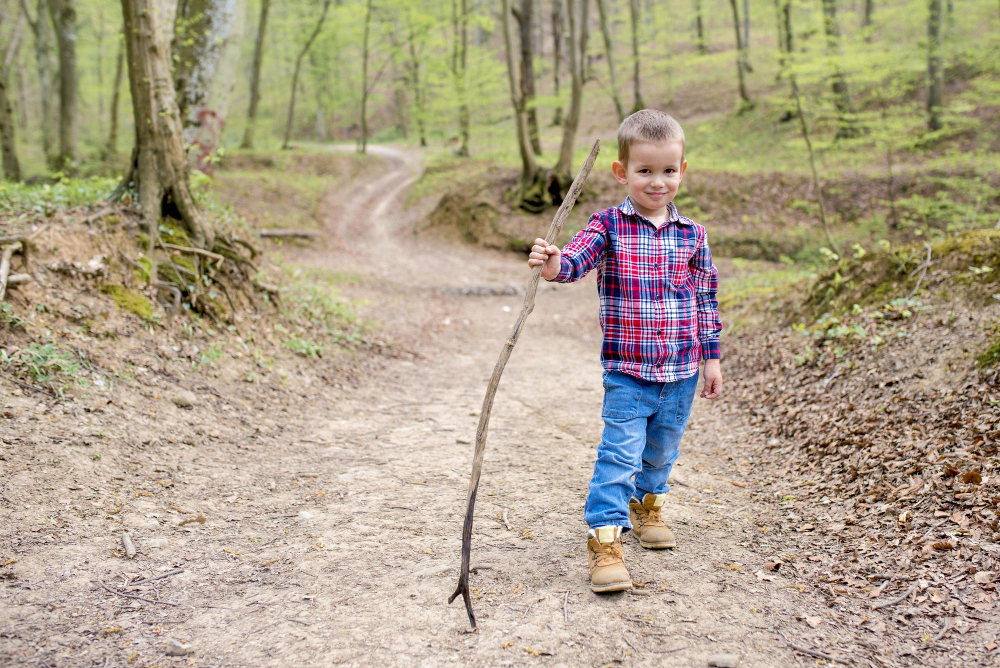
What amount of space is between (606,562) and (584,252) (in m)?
1.29


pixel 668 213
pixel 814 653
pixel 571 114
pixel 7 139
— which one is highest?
pixel 571 114

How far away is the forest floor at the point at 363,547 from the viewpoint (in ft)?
7.20

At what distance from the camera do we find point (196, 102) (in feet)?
28.6

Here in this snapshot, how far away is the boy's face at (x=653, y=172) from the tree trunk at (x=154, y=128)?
4181 millimetres

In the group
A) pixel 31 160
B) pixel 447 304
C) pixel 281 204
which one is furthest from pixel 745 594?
pixel 31 160

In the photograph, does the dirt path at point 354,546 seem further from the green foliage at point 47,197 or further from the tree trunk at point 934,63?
the tree trunk at point 934,63

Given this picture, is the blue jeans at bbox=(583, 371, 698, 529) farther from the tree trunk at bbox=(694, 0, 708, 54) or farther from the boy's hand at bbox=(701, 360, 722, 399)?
the tree trunk at bbox=(694, 0, 708, 54)

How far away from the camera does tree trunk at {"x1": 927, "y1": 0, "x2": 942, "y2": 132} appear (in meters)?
15.2

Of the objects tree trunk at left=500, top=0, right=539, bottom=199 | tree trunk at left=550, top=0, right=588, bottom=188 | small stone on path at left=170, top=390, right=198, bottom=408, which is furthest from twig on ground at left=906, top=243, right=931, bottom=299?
tree trunk at left=500, top=0, right=539, bottom=199

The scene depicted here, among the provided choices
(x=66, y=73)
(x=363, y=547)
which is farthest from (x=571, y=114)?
(x=363, y=547)

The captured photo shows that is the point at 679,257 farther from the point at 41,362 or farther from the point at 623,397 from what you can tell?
the point at 41,362

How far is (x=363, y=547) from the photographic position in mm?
2949

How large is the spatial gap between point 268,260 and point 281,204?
979cm

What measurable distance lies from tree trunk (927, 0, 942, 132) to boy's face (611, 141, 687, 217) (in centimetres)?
1523
